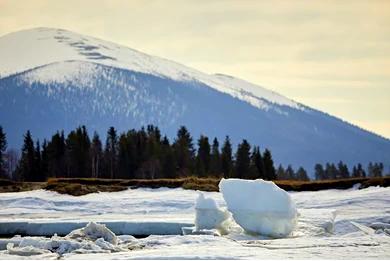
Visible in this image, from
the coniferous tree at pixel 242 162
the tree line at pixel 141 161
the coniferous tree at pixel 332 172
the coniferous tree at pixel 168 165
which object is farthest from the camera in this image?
the coniferous tree at pixel 332 172

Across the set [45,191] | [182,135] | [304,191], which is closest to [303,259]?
[304,191]

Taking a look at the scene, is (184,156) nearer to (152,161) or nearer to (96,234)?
(152,161)

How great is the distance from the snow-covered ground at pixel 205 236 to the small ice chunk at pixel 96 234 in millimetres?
313

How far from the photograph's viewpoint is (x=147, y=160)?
80.0 meters

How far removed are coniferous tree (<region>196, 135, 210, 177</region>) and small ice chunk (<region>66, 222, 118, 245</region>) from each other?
193ft

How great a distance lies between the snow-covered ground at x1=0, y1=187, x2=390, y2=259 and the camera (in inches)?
603

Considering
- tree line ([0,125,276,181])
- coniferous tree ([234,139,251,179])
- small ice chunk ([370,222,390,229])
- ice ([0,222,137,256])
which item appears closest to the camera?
ice ([0,222,137,256])

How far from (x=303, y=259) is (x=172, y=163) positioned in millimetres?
65375

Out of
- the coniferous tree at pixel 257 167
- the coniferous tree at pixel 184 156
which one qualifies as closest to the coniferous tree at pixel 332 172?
the coniferous tree at pixel 257 167

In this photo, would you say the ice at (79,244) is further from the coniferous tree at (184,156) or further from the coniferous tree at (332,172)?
the coniferous tree at (332,172)

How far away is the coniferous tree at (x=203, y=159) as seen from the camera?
3095 inches

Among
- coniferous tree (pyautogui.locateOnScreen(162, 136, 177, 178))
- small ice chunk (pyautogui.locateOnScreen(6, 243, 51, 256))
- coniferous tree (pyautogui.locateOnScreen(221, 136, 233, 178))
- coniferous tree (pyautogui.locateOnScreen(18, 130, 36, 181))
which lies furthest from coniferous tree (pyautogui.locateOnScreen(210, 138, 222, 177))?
small ice chunk (pyautogui.locateOnScreen(6, 243, 51, 256))

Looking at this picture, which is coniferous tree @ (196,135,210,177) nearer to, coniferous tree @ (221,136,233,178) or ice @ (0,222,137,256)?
coniferous tree @ (221,136,233,178)

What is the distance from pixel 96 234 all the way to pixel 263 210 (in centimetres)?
492
